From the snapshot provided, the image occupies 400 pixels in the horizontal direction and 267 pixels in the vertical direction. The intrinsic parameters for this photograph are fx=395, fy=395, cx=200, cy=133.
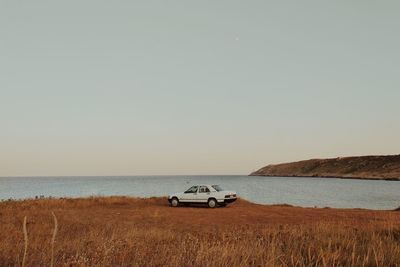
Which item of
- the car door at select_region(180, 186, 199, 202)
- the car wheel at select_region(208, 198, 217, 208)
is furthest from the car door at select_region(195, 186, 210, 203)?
the car wheel at select_region(208, 198, 217, 208)

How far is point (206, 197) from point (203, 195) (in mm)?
324

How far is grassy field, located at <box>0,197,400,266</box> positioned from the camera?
5.42m

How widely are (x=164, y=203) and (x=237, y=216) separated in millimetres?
11182

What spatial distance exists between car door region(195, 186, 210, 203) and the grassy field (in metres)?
0.80

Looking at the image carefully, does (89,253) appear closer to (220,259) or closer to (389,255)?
(220,259)

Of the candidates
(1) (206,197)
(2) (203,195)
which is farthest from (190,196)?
(1) (206,197)

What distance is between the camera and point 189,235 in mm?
9172

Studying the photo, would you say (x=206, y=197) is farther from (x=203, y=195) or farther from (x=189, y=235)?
(x=189, y=235)

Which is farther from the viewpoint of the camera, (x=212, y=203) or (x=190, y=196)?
(x=190, y=196)

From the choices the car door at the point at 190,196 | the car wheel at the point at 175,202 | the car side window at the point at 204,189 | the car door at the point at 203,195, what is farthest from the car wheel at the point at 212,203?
the car wheel at the point at 175,202

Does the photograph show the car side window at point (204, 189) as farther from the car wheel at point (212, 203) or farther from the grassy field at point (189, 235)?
the grassy field at point (189, 235)

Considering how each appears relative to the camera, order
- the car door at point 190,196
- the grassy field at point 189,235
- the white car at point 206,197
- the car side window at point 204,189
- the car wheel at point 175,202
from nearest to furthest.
→ the grassy field at point 189,235, the white car at point 206,197, the car side window at point 204,189, the car door at point 190,196, the car wheel at point 175,202

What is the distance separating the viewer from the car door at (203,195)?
1212 inches

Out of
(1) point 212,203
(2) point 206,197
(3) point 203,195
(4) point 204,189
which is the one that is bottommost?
(1) point 212,203
